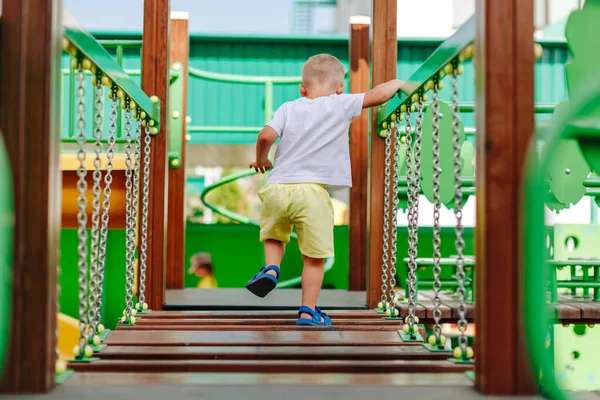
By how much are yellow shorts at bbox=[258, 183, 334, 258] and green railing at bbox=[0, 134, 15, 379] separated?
1155 millimetres

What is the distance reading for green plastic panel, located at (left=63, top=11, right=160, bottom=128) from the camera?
149cm

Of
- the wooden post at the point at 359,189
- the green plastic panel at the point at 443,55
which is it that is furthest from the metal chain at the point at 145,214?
the wooden post at the point at 359,189

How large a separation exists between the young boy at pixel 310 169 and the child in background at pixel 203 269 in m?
3.02

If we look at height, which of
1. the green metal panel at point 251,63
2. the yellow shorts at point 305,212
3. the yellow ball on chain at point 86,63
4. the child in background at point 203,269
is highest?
the green metal panel at point 251,63

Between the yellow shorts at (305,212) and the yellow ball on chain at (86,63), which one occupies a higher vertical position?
the yellow ball on chain at (86,63)

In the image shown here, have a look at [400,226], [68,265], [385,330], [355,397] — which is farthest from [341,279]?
[355,397]

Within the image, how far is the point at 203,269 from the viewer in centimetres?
539

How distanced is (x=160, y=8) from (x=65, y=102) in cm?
323

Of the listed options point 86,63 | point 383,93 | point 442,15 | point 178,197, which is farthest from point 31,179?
point 442,15

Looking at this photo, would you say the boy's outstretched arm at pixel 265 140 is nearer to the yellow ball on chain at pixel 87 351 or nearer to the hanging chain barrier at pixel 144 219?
the hanging chain barrier at pixel 144 219

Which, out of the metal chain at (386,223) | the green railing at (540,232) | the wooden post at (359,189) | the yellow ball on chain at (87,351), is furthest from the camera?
the wooden post at (359,189)

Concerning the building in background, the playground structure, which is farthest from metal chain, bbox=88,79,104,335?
the building in background

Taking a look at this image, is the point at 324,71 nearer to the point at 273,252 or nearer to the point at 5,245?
the point at 273,252

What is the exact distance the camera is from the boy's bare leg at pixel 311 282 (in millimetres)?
2277
